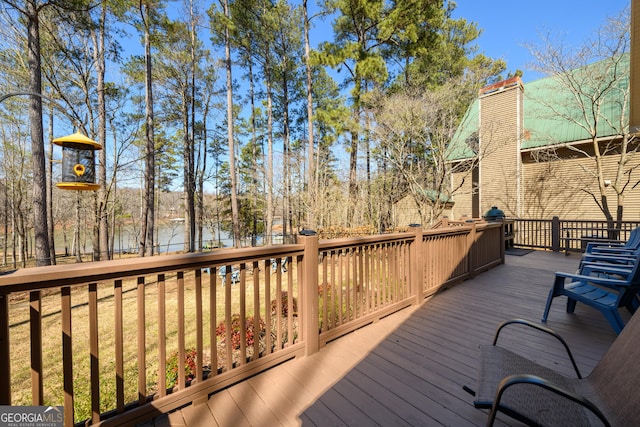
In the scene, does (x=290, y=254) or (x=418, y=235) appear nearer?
(x=290, y=254)

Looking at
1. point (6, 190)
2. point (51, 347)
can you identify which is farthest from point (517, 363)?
point (6, 190)

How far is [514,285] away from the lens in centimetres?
446

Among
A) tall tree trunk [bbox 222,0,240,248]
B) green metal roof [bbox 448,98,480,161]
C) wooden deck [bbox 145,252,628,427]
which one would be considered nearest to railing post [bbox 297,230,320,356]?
wooden deck [bbox 145,252,628,427]

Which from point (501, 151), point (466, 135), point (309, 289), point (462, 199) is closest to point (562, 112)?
point (501, 151)

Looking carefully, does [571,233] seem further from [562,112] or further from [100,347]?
[100,347]

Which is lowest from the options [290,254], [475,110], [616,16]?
[290,254]

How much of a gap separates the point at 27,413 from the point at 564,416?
2.54 meters

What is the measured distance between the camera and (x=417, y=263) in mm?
3467

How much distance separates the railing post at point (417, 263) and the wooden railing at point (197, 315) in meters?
0.02

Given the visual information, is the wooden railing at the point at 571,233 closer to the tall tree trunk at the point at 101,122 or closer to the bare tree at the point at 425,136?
the bare tree at the point at 425,136

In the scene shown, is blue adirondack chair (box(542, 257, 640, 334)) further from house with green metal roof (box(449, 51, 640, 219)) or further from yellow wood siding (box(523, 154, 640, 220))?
yellow wood siding (box(523, 154, 640, 220))

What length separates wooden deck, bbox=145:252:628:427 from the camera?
5.55 ft

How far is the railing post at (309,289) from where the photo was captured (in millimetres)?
2328

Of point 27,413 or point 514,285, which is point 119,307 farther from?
point 514,285
